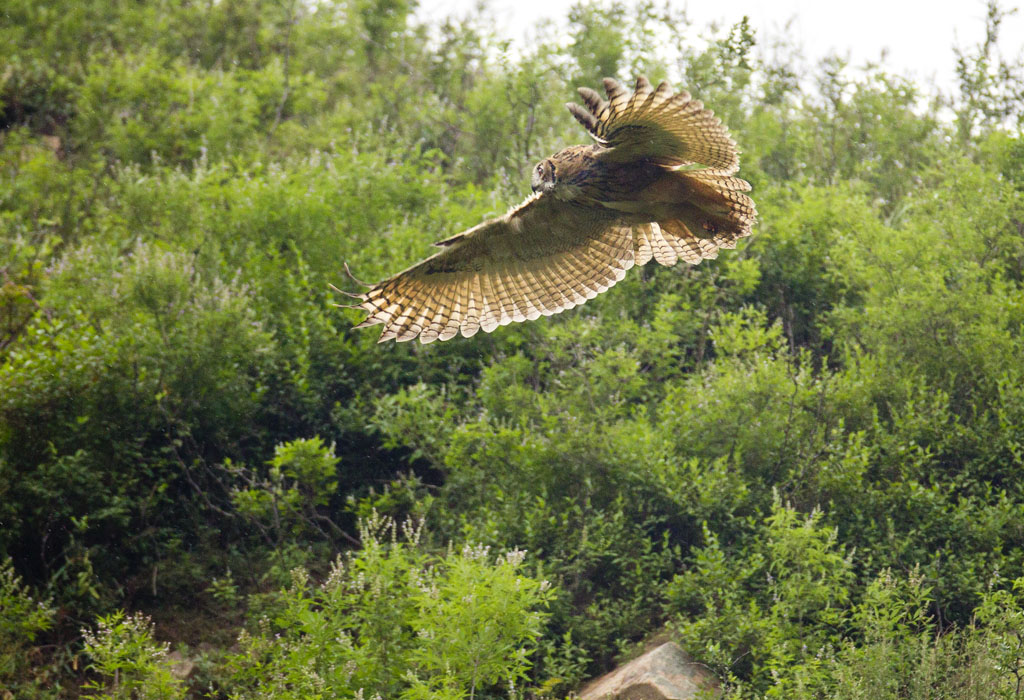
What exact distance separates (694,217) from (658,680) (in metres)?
3.52

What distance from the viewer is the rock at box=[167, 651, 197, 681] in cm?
911

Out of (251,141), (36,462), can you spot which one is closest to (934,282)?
(36,462)

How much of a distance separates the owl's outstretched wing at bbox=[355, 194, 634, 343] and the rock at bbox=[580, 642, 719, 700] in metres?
2.91

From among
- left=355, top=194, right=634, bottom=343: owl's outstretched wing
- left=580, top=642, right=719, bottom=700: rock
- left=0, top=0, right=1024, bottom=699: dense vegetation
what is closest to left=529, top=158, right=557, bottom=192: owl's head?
left=355, top=194, right=634, bottom=343: owl's outstretched wing

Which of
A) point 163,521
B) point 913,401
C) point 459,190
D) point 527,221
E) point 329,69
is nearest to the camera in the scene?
point 527,221

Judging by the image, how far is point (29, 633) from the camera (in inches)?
358

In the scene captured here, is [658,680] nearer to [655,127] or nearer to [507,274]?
[507,274]

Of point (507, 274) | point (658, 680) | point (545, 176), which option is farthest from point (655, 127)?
point (658, 680)

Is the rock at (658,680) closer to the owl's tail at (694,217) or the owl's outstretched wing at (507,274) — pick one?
the owl's outstretched wing at (507,274)

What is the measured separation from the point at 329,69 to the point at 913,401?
524 inches

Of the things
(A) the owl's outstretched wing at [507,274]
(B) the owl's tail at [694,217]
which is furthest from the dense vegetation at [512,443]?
(B) the owl's tail at [694,217]

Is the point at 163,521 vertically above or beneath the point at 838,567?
beneath

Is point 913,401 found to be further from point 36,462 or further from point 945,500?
point 36,462

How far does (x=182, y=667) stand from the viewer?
9.27 m
